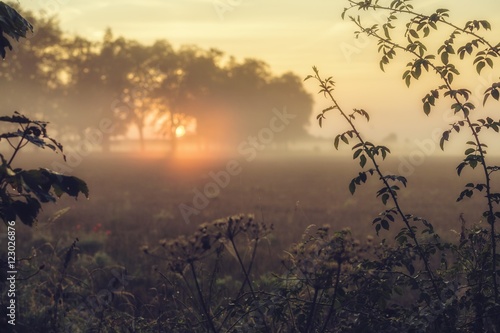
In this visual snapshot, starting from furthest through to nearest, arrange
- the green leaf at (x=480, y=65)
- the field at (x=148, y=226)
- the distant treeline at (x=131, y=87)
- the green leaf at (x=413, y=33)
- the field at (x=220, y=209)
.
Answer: the distant treeline at (x=131, y=87)
the field at (x=220, y=209)
the field at (x=148, y=226)
the green leaf at (x=413, y=33)
the green leaf at (x=480, y=65)

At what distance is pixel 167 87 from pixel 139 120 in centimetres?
721

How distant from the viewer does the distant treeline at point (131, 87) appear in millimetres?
65250

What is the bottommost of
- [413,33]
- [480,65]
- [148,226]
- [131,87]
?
[148,226]

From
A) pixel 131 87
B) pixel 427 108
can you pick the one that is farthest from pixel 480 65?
pixel 131 87

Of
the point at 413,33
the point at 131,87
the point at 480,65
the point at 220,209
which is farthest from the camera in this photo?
the point at 131,87

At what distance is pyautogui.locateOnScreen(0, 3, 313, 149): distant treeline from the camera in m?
65.2

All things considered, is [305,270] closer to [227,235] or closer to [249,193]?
[227,235]

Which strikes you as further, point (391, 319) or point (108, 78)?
point (108, 78)

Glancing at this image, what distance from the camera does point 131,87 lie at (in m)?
77.1

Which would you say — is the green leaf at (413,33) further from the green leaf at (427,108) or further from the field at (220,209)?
the field at (220,209)

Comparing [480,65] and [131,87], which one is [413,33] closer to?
[480,65]

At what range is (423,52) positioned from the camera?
4270 millimetres

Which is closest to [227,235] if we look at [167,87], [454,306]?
[454,306]

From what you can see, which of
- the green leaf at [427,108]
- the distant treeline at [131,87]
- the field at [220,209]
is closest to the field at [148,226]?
the field at [220,209]
